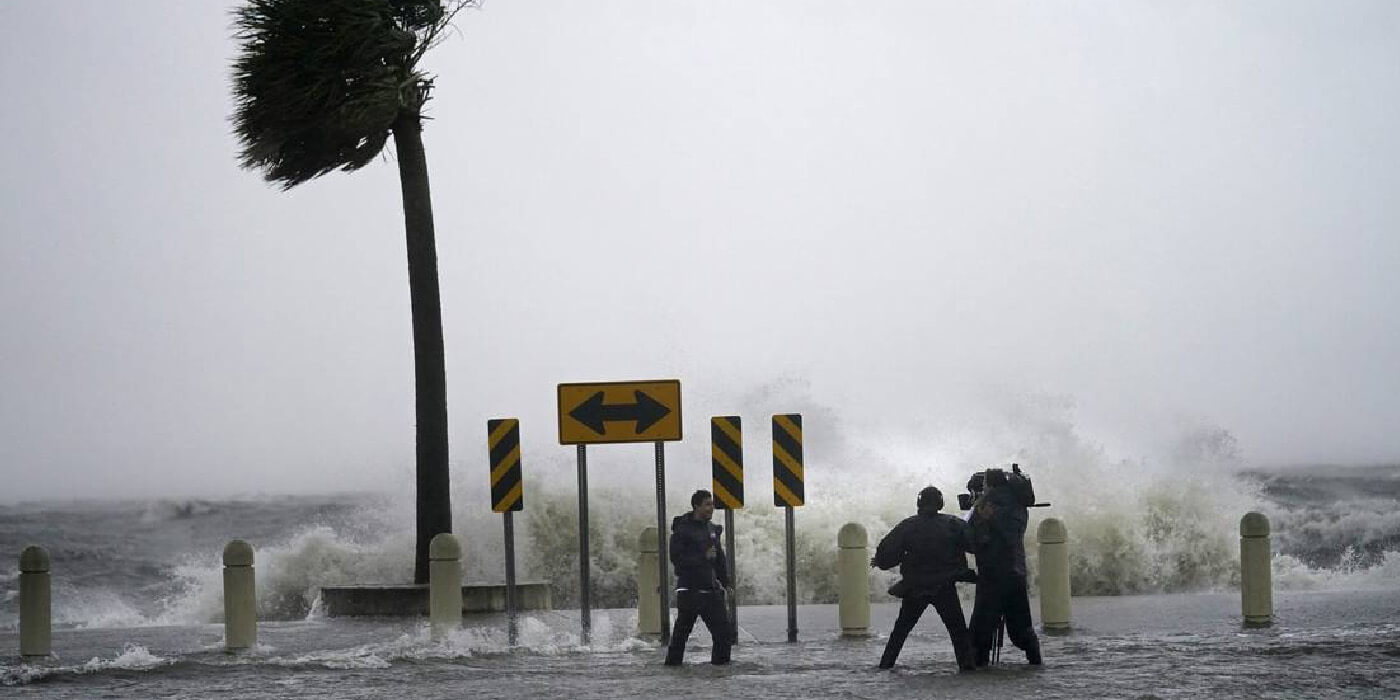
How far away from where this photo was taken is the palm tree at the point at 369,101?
24500 millimetres

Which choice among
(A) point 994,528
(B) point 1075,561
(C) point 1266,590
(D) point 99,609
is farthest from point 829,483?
(A) point 994,528

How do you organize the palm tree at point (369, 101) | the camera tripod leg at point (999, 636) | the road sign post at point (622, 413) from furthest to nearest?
1. the palm tree at point (369, 101)
2. the road sign post at point (622, 413)
3. the camera tripod leg at point (999, 636)

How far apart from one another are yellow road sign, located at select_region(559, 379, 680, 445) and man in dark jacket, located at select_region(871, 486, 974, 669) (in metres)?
3.62

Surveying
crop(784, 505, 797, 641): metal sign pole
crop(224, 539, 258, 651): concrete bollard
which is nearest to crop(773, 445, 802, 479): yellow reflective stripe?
crop(784, 505, 797, 641): metal sign pole

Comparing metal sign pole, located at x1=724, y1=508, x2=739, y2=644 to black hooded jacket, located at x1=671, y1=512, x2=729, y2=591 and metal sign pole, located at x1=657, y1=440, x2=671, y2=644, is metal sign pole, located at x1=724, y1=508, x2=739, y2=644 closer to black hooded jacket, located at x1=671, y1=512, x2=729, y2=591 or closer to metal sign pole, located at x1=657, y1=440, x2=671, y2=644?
metal sign pole, located at x1=657, y1=440, x2=671, y2=644

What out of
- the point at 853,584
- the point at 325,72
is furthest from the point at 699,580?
the point at 325,72

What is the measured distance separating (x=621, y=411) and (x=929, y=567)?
14.0ft

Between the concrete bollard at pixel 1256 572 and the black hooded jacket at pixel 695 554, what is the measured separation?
572 cm

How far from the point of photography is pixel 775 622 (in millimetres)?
22578

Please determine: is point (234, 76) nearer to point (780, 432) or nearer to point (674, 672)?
point (780, 432)

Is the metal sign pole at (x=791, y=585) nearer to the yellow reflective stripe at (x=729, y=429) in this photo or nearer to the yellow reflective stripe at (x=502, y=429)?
the yellow reflective stripe at (x=729, y=429)

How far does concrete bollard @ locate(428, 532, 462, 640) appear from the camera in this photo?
18.8 m

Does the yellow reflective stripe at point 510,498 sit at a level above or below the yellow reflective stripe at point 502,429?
below

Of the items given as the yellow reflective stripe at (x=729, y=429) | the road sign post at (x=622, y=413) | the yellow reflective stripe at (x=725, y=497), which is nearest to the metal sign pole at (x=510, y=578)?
the road sign post at (x=622, y=413)
